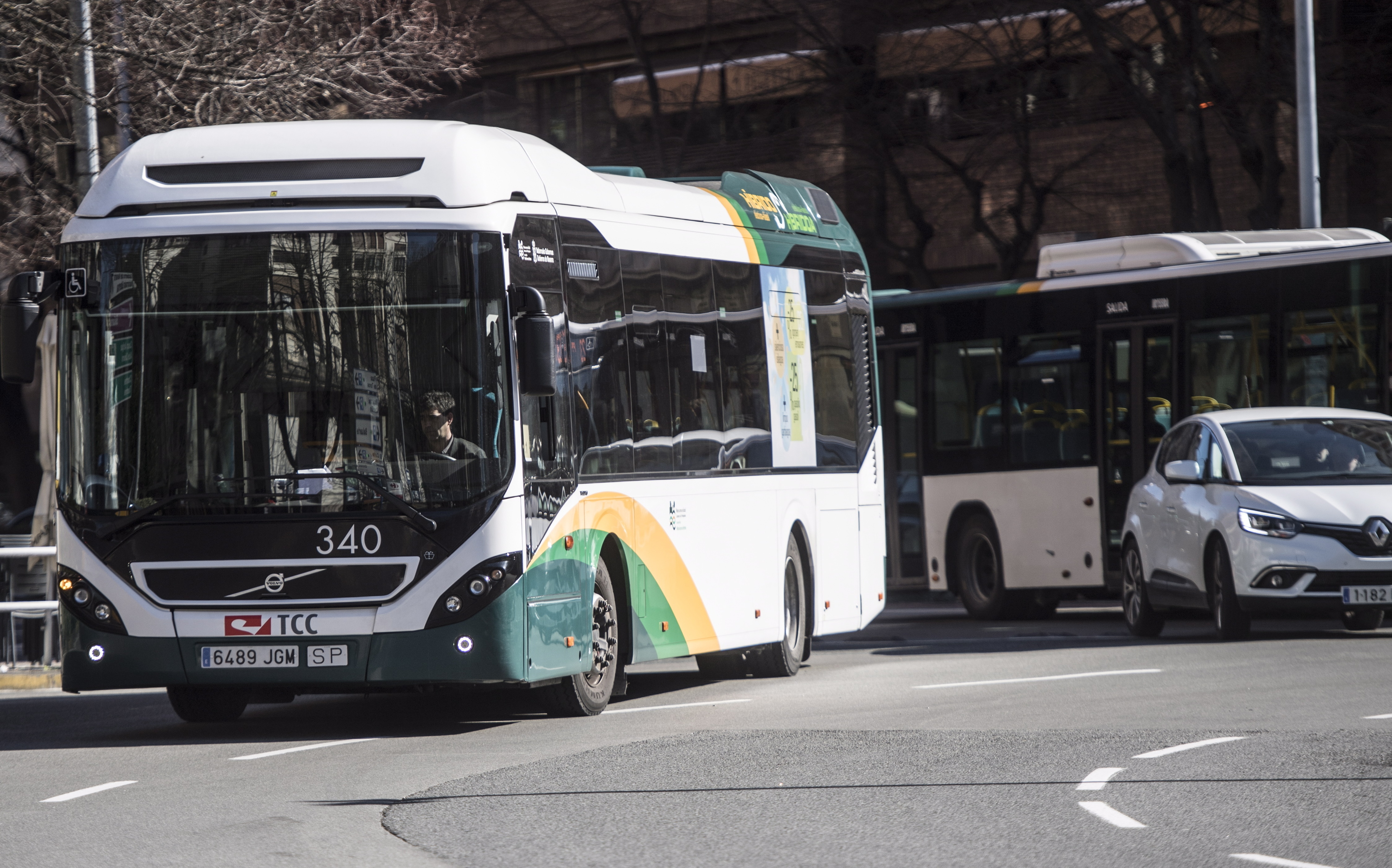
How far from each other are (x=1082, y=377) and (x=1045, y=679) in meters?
6.96

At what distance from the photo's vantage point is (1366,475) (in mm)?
15883

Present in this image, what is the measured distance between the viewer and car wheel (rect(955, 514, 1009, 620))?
2125 cm

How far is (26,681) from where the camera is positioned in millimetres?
16031

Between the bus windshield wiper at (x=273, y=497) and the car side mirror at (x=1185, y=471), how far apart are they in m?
7.47

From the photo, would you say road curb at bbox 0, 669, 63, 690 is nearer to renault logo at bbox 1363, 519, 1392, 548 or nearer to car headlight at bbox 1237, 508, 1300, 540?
car headlight at bbox 1237, 508, 1300, 540

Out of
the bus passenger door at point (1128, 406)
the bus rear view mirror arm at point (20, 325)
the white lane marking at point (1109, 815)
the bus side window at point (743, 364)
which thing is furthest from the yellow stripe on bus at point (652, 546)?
the bus passenger door at point (1128, 406)

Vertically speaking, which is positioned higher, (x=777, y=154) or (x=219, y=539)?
(x=777, y=154)

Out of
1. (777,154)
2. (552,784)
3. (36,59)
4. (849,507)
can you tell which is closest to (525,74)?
(777,154)

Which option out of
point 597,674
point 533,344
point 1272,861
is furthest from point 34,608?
point 1272,861

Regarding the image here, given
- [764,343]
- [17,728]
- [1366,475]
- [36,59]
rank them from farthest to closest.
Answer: [36,59], [1366,475], [764,343], [17,728]

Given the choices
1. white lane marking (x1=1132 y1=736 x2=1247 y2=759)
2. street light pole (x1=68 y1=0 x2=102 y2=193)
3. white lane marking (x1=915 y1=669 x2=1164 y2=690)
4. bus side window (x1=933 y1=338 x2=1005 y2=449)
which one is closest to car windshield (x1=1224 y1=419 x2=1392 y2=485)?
white lane marking (x1=915 y1=669 x2=1164 y2=690)

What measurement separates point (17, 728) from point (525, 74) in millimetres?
27393

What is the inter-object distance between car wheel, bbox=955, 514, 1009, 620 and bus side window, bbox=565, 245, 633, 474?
9.29 meters

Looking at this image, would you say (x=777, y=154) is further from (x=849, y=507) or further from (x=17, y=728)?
(x=17, y=728)
